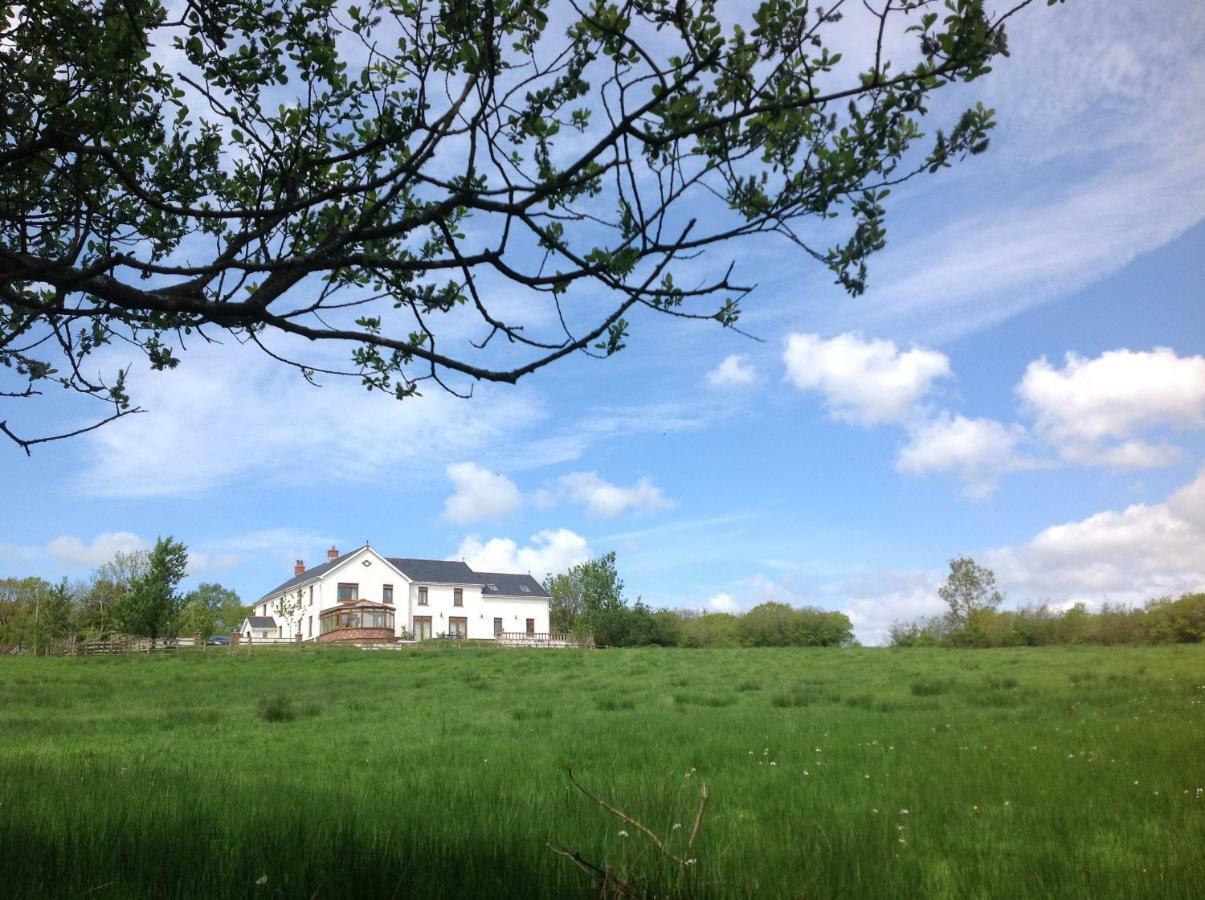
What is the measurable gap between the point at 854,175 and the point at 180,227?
496 centimetres

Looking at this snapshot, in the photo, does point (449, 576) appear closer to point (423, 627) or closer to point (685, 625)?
point (423, 627)

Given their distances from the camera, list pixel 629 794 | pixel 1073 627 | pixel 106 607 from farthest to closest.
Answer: pixel 106 607 < pixel 1073 627 < pixel 629 794

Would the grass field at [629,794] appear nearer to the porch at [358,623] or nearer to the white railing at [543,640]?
the white railing at [543,640]

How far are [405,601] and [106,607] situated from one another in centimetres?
2492

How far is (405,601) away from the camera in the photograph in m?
78.7

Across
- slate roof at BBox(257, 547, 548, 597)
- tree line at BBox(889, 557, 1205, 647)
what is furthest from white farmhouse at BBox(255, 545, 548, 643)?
tree line at BBox(889, 557, 1205, 647)

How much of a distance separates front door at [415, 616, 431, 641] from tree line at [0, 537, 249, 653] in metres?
19.0

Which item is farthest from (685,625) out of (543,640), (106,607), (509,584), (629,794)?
(629,794)

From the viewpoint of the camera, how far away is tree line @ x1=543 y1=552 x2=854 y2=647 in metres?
67.2

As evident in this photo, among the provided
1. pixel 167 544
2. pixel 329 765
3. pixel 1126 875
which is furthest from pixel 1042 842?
pixel 167 544

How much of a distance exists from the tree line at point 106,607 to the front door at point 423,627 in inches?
748

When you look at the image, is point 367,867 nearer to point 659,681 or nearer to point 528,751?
point 528,751

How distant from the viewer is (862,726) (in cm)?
1279

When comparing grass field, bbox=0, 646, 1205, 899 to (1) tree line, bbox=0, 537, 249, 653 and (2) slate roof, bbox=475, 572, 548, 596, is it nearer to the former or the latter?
(1) tree line, bbox=0, 537, 249, 653
